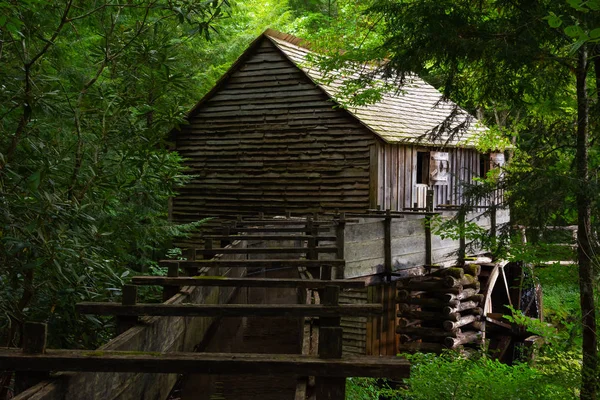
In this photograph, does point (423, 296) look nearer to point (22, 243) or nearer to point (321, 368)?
point (22, 243)

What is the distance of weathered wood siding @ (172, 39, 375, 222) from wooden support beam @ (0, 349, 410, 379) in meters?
15.6

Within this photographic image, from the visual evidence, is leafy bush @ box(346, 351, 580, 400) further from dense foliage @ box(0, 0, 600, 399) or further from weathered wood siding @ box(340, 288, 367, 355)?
weathered wood siding @ box(340, 288, 367, 355)

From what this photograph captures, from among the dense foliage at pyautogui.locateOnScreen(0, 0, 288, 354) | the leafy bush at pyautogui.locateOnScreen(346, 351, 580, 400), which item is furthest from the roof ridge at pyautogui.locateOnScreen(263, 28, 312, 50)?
the dense foliage at pyautogui.locateOnScreen(0, 0, 288, 354)

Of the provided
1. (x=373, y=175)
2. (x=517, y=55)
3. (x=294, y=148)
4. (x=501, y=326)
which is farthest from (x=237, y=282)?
(x=294, y=148)

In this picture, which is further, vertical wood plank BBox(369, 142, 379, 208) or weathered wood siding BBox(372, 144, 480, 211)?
weathered wood siding BBox(372, 144, 480, 211)

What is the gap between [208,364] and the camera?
2.66 metres

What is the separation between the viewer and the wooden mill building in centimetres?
1834

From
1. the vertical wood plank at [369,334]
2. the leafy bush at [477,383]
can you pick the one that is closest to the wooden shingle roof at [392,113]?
the vertical wood plank at [369,334]

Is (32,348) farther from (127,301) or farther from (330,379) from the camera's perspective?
(330,379)

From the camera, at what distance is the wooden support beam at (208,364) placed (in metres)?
2.60

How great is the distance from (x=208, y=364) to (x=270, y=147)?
1751 centimetres

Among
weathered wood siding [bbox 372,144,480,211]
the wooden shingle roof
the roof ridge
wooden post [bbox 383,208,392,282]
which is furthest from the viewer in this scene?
the roof ridge

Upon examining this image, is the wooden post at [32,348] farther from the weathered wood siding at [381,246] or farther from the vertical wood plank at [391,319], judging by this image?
the vertical wood plank at [391,319]

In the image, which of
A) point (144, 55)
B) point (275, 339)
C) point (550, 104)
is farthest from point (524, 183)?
point (144, 55)
